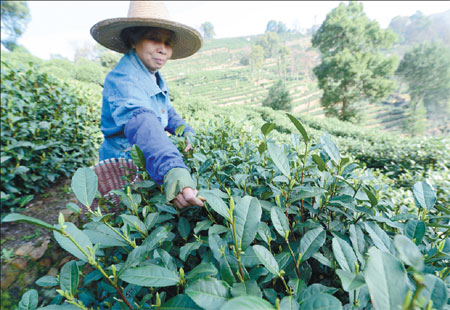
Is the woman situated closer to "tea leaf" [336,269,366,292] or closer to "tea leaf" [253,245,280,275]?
"tea leaf" [253,245,280,275]

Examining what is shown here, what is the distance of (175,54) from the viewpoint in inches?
100

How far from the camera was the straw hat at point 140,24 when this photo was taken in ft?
5.52

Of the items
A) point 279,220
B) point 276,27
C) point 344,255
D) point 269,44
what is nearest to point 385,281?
point 344,255

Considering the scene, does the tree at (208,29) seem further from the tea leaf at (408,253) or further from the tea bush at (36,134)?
the tea leaf at (408,253)

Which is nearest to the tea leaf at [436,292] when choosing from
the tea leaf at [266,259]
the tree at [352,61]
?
the tea leaf at [266,259]

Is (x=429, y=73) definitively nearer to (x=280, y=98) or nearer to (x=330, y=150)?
(x=280, y=98)

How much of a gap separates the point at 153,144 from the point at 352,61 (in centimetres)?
2289

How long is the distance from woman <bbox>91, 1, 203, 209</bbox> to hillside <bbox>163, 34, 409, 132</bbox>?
2376 cm

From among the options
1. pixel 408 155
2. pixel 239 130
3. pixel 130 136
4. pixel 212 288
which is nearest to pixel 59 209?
pixel 130 136

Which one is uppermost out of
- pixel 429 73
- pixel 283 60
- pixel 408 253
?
pixel 283 60

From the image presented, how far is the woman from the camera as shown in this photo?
105 cm

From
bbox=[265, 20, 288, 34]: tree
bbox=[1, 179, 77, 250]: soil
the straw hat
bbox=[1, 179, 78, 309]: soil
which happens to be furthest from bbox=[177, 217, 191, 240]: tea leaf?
bbox=[265, 20, 288, 34]: tree

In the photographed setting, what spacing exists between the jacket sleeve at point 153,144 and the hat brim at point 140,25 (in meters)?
0.85

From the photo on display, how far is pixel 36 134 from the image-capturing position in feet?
8.79
